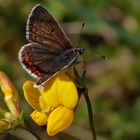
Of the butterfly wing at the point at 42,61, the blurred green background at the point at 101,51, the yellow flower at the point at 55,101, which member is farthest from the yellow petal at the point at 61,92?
the blurred green background at the point at 101,51

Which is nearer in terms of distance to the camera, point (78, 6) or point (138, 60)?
point (78, 6)

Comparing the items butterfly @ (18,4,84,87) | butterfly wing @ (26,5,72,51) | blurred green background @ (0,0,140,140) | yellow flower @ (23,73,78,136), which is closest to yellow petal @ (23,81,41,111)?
yellow flower @ (23,73,78,136)

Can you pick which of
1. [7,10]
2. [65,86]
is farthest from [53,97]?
[7,10]

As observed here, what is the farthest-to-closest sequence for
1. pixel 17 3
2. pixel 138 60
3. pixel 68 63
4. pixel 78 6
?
1. pixel 17 3
2. pixel 138 60
3. pixel 78 6
4. pixel 68 63

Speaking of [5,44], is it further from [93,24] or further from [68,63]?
[68,63]

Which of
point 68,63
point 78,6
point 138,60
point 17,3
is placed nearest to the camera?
point 68,63

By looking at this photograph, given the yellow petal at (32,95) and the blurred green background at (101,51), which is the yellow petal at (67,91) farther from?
the blurred green background at (101,51)

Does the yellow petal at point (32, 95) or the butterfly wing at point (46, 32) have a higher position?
the butterfly wing at point (46, 32)
